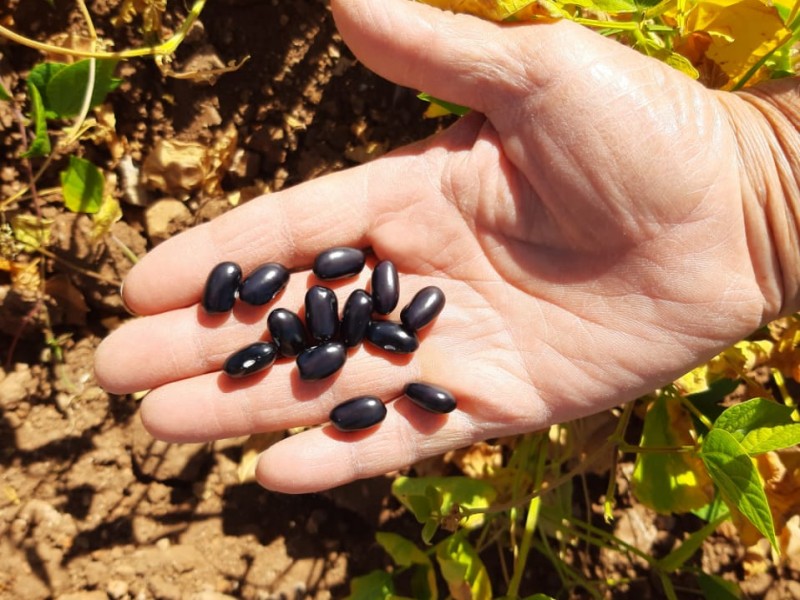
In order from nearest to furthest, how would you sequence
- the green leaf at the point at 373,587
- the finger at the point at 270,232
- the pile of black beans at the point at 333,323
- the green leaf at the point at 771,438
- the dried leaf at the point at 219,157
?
the green leaf at the point at 771,438
the pile of black beans at the point at 333,323
the finger at the point at 270,232
the green leaf at the point at 373,587
the dried leaf at the point at 219,157

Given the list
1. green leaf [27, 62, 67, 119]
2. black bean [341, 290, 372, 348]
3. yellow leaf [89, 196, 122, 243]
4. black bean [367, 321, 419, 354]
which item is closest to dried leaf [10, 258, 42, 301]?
yellow leaf [89, 196, 122, 243]

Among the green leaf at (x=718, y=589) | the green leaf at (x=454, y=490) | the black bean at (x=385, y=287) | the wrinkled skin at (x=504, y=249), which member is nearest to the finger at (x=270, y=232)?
the wrinkled skin at (x=504, y=249)

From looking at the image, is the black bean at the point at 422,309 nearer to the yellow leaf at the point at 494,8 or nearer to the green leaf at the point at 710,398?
the yellow leaf at the point at 494,8

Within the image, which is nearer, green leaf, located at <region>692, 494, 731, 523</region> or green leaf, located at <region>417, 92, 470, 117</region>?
green leaf, located at <region>417, 92, 470, 117</region>

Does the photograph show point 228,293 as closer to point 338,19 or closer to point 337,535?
point 338,19

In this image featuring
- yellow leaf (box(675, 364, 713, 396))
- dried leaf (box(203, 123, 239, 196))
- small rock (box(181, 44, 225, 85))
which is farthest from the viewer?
dried leaf (box(203, 123, 239, 196))

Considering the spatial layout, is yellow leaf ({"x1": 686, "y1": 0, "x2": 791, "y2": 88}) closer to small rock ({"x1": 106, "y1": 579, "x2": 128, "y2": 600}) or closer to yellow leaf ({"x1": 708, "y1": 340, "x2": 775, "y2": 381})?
yellow leaf ({"x1": 708, "y1": 340, "x2": 775, "y2": 381})
